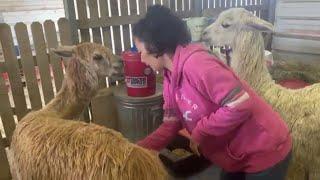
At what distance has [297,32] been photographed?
4.10 m

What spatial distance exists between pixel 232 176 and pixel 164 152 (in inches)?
45.6

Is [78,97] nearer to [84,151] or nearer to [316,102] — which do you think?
[84,151]

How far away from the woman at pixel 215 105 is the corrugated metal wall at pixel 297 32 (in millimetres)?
2441

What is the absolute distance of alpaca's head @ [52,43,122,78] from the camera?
2.02 meters

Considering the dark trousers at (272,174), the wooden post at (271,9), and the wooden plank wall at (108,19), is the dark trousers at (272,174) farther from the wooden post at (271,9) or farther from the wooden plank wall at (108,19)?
the wooden post at (271,9)

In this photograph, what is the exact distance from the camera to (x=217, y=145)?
156cm

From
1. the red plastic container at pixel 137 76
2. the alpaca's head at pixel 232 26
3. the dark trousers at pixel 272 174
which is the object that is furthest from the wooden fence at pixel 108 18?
the dark trousers at pixel 272 174

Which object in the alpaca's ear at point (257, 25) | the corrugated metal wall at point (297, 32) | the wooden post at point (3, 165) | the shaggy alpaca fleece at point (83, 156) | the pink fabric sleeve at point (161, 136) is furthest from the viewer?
the corrugated metal wall at point (297, 32)

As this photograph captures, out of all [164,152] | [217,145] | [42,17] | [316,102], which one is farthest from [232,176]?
[42,17]

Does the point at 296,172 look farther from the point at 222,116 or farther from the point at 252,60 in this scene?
the point at 222,116

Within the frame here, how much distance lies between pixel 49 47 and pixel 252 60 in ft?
5.99

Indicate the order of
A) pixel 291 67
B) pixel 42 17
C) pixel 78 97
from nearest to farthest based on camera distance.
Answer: pixel 78 97 < pixel 291 67 < pixel 42 17

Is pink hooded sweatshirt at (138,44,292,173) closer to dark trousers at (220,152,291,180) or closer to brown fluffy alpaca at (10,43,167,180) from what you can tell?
dark trousers at (220,152,291,180)

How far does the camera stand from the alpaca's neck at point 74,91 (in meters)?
1.89
